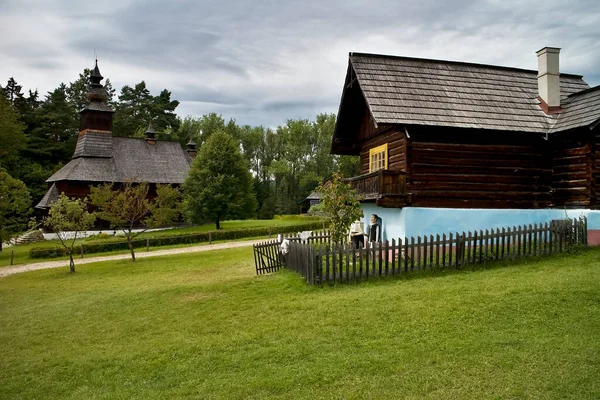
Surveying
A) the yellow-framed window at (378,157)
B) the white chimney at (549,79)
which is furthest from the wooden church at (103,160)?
the white chimney at (549,79)

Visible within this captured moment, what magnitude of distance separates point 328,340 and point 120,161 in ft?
138

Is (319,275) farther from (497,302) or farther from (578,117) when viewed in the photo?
(578,117)

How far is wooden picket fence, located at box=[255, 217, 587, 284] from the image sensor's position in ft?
37.8

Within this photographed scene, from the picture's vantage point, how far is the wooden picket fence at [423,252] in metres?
11.5

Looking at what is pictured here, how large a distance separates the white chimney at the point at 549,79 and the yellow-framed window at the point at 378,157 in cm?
626

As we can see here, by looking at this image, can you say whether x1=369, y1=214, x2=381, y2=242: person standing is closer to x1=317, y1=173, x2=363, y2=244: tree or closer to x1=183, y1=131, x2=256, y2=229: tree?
x1=317, y1=173, x2=363, y2=244: tree

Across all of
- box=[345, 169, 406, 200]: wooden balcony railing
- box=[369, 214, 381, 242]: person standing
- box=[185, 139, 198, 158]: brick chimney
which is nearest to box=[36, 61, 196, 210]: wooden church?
box=[185, 139, 198, 158]: brick chimney

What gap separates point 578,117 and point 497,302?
10.00m

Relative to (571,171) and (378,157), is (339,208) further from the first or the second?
(571,171)

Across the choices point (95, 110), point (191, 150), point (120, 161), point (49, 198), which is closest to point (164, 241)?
point (49, 198)

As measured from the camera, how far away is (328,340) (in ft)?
24.5

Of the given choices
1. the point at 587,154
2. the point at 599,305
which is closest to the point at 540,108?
the point at 587,154

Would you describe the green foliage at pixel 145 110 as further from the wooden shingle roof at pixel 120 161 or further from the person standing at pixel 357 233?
A: the person standing at pixel 357 233

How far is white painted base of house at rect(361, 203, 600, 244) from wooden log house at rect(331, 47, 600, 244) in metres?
0.13
